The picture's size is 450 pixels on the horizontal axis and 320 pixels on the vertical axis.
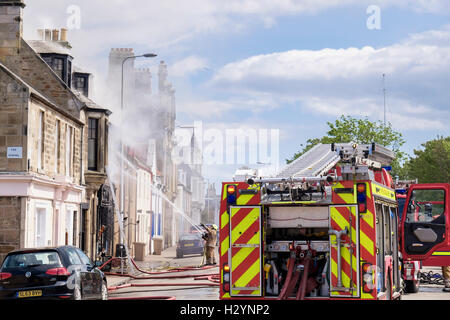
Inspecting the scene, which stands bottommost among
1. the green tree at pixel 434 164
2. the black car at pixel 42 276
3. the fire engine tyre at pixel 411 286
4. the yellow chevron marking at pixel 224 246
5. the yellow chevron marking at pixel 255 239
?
the fire engine tyre at pixel 411 286

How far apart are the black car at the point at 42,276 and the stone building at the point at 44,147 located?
29.5ft

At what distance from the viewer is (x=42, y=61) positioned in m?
29.7

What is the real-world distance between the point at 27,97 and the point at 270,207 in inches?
567

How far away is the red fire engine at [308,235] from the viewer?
1077cm

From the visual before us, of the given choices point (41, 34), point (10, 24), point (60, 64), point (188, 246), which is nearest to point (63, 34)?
point (41, 34)

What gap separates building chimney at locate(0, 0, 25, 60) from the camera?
27214mm

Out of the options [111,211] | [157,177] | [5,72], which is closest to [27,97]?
[5,72]

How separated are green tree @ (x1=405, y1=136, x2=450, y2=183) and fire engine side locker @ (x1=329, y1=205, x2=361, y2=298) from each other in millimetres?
59405

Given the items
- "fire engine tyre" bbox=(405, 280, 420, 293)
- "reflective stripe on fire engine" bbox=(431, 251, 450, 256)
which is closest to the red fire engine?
"reflective stripe on fire engine" bbox=(431, 251, 450, 256)

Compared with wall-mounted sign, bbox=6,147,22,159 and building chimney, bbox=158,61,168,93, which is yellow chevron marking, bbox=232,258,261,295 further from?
building chimney, bbox=158,61,168,93

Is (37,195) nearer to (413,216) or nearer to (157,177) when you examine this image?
(413,216)

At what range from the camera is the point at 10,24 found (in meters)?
27.5

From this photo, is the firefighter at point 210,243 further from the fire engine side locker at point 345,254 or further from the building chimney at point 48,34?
the fire engine side locker at point 345,254

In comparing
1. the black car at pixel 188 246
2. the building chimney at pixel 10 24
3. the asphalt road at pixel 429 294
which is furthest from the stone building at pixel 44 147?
the asphalt road at pixel 429 294
